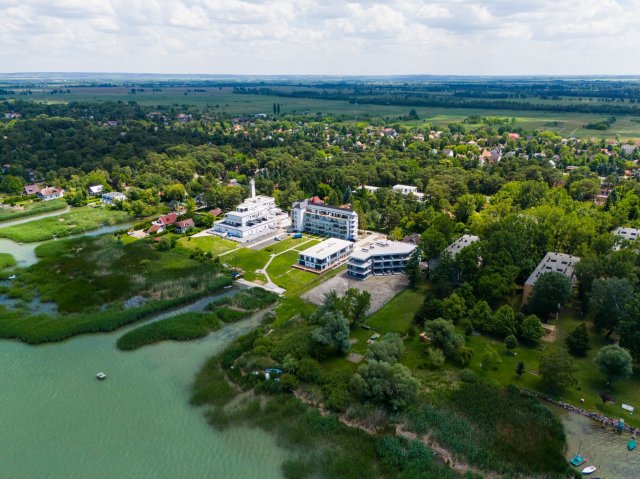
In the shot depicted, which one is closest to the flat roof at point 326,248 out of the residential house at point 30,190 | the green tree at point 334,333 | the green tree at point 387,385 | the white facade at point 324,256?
the white facade at point 324,256

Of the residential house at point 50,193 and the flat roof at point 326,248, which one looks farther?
the residential house at point 50,193

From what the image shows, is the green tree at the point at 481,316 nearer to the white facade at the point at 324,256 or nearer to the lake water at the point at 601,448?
the lake water at the point at 601,448

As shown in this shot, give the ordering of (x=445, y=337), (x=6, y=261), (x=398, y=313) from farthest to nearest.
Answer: (x=6, y=261) < (x=398, y=313) < (x=445, y=337)

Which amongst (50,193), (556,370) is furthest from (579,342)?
(50,193)

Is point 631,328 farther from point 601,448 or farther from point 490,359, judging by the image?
point 490,359

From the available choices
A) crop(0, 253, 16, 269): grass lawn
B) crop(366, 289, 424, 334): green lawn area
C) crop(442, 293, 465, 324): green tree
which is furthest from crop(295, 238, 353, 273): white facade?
crop(0, 253, 16, 269): grass lawn
